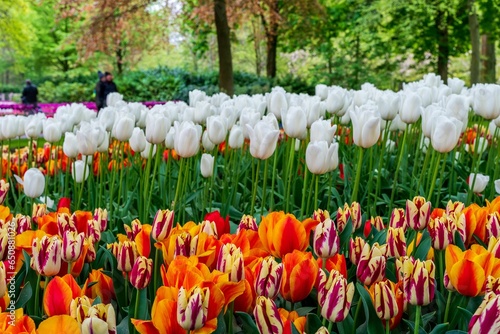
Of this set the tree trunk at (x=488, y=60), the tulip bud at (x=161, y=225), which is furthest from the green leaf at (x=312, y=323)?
the tree trunk at (x=488, y=60)

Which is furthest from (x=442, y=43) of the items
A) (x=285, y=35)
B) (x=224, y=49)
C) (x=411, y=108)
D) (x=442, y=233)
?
(x=442, y=233)

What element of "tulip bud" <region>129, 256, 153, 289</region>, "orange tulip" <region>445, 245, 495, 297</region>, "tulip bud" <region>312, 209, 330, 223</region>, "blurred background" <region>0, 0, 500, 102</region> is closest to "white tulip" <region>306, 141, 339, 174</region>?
"tulip bud" <region>312, 209, 330, 223</region>

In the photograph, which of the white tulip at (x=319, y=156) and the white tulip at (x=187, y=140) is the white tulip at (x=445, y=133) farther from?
the white tulip at (x=187, y=140)

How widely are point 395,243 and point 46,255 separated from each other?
2.92 feet

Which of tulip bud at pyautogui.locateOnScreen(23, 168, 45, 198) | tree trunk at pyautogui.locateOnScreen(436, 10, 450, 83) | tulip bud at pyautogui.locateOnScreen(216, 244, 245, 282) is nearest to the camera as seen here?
tulip bud at pyautogui.locateOnScreen(216, 244, 245, 282)

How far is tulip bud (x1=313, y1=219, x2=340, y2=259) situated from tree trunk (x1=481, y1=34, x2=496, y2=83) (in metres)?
20.4

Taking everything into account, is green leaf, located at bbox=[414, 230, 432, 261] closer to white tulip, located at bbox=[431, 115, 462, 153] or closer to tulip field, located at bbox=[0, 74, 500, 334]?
tulip field, located at bbox=[0, 74, 500, 334]

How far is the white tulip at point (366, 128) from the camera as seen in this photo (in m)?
2.12

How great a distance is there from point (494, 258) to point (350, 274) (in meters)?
0.45

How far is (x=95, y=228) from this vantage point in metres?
1.64

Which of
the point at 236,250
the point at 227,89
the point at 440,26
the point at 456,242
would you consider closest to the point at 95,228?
the point at 236,250

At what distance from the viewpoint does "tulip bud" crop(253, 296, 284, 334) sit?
1.04 meters

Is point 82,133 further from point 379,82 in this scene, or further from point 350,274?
point 379,82

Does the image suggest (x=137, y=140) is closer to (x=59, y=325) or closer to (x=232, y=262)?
(x=232, y=262)
